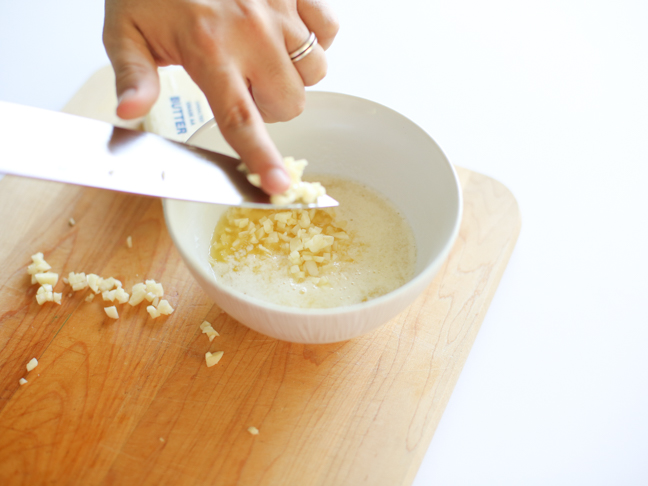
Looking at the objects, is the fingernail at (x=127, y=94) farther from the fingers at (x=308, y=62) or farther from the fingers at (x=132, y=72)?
the fingers at (x=308, y=62)


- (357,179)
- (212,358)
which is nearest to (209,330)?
(212,358)

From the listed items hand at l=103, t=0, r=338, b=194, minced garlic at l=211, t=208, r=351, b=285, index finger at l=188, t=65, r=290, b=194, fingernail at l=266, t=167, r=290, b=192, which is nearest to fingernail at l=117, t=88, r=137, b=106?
hand at l=103, t=0, r=338, b=194

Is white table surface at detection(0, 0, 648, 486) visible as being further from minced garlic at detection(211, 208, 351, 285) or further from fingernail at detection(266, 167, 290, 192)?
fingernail at detection(266, 167, 290, 192)

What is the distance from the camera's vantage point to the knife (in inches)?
27.2

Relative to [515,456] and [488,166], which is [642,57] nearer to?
[488,166]

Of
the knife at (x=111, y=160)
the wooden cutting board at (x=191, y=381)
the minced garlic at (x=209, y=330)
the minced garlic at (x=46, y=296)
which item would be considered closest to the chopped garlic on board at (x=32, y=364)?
the wooden cutting board at (x=191, y=381)

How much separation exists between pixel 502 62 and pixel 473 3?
0.33 meters

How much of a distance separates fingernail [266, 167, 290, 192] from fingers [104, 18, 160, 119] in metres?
0.19

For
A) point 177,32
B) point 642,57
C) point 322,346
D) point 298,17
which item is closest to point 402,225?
point 322,346

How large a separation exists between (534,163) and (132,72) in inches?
41.9

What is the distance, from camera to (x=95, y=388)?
2.99ft

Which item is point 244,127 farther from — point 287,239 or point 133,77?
point 287,239

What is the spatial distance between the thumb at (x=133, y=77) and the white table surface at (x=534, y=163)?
748 mm

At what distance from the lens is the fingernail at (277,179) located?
745 millimetres
